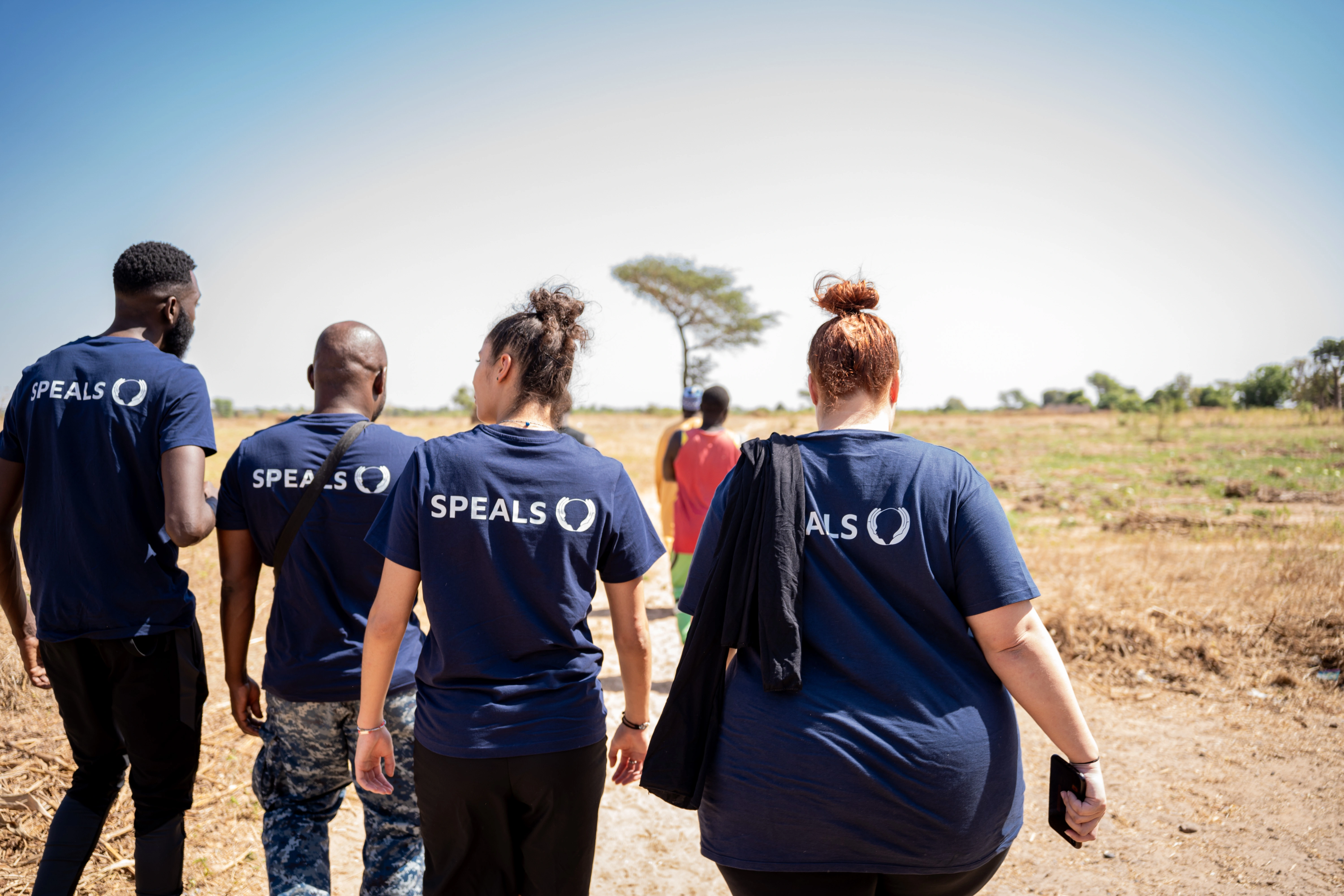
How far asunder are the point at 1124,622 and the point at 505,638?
4825 millimetres

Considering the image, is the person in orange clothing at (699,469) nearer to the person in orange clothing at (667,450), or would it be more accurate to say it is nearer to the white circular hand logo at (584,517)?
the person in orange clothing at (667,450)

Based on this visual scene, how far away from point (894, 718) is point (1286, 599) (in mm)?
5206

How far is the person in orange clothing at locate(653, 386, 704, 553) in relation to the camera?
5082mm

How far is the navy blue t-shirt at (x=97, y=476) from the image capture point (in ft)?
7.00

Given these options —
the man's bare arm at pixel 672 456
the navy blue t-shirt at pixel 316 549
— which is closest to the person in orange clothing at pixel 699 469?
the man's bare arm at pixel 672 456

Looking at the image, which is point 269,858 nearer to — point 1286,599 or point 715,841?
point 715,841

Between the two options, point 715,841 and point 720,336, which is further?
point 720,336

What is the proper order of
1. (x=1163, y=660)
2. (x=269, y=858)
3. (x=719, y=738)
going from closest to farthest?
(x=719, y=738), (x=269, y=858), (x=1163, y=660)

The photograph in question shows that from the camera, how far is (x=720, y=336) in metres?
31.8

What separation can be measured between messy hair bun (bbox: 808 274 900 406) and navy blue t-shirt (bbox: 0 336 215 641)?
1.74 meters

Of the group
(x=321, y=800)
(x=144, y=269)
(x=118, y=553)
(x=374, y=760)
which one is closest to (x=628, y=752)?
(x=374, y=760)

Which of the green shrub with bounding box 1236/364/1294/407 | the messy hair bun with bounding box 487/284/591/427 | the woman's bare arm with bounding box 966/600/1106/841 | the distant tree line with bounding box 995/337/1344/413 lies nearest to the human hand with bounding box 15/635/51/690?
the messy hair bun with bounding box 487/284/591/427

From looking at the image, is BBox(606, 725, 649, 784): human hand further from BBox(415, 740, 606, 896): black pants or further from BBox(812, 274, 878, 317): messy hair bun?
BBox(812, 274, 878, 317): messy hair bun

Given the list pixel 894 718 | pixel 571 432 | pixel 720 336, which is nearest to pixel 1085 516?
pixel 571 432
